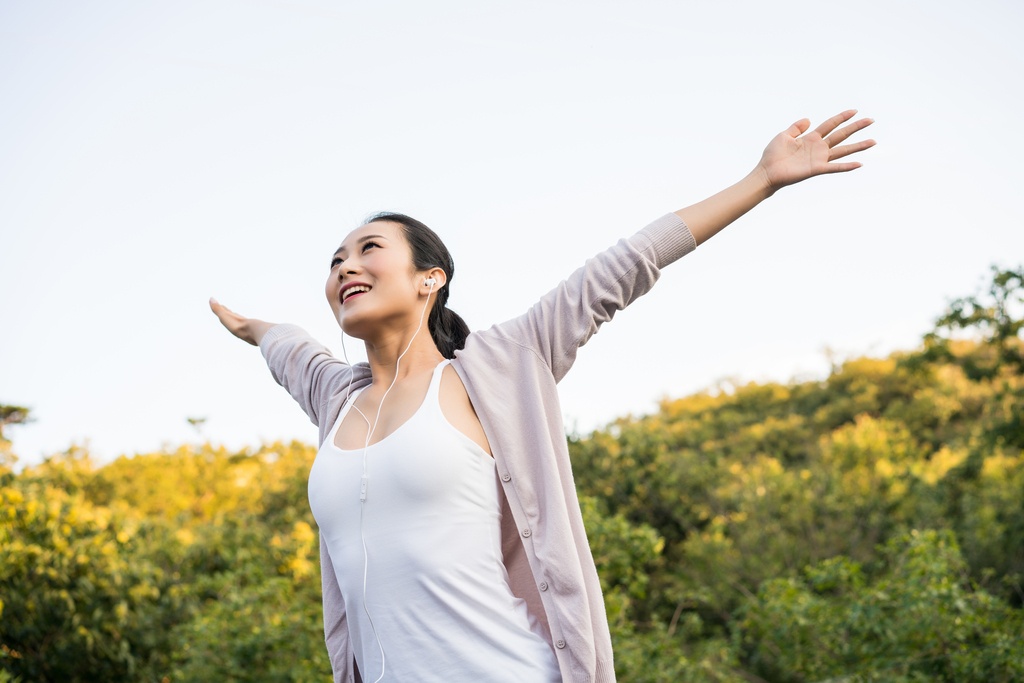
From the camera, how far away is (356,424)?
4.92ft

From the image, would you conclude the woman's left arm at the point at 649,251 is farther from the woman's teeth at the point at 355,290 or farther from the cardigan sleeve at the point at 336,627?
the cardigan sleeve at the point at 336,627

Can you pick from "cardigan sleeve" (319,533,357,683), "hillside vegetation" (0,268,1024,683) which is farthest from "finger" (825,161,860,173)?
"hillside vegetation" (0,268,1024,683)

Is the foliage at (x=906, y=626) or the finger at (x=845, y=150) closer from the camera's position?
the finger at (x=845, y=150)

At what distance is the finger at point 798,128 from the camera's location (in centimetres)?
145

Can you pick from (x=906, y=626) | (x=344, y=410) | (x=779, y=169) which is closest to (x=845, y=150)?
(x=779, y=169)

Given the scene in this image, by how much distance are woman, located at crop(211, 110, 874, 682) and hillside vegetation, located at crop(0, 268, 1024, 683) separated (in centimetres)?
265

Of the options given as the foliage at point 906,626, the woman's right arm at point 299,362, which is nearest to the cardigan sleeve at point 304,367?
the woman's right arm at point 299,362

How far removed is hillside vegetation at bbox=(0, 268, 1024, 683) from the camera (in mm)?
4036

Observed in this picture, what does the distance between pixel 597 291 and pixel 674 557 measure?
7363 millimetres

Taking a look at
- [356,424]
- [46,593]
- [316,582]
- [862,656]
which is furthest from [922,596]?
[46,593]

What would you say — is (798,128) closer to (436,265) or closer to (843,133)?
(843,133)

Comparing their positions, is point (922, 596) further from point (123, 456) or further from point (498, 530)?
point (123, 456)

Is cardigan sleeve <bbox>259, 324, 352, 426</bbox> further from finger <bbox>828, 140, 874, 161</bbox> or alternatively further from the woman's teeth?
finger <bbox>828, 140, 874, 161</bbox>

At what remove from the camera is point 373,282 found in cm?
155
